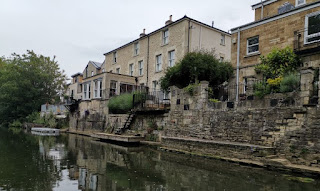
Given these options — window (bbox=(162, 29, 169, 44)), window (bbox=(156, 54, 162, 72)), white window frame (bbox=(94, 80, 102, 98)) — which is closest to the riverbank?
window (bbox=(156, 54, 162, 72))

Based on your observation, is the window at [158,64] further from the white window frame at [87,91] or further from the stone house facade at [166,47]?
the white window frame at [87,91]

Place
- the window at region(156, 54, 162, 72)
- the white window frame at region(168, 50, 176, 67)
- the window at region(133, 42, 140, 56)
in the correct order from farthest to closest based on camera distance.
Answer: the window at region(133, 42, 140, 56) < the window at region(156, 54, 162, 72) < the white window frame at region(168, 50, 176, 67)

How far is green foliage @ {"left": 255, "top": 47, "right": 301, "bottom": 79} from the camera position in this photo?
42.4 feet

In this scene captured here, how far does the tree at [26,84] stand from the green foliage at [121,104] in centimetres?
2093

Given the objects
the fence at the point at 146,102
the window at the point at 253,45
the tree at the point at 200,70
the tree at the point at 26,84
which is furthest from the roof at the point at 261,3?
the tree at the point at 26,84

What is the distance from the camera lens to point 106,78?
982 inches

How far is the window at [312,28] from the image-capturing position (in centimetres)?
1298

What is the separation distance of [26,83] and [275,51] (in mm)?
34533

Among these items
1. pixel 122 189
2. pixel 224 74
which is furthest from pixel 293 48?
pixel 122 189

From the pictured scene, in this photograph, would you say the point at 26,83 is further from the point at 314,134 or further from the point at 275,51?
the point at 314,134

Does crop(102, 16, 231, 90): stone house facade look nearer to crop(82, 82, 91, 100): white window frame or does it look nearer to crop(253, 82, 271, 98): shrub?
crop(82, 82, 91, 100): white window frame

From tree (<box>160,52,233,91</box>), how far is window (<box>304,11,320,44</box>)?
4686 millimetres

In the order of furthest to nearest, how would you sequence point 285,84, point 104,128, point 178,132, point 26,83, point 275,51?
1. point 26,83
2. point 104,128
3. point 178,132
4. point 275,51
5. point 285,84

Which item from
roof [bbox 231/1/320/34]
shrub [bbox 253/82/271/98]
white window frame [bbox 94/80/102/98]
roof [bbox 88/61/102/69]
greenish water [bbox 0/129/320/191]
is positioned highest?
roof [bbox 88/61/102/69]
